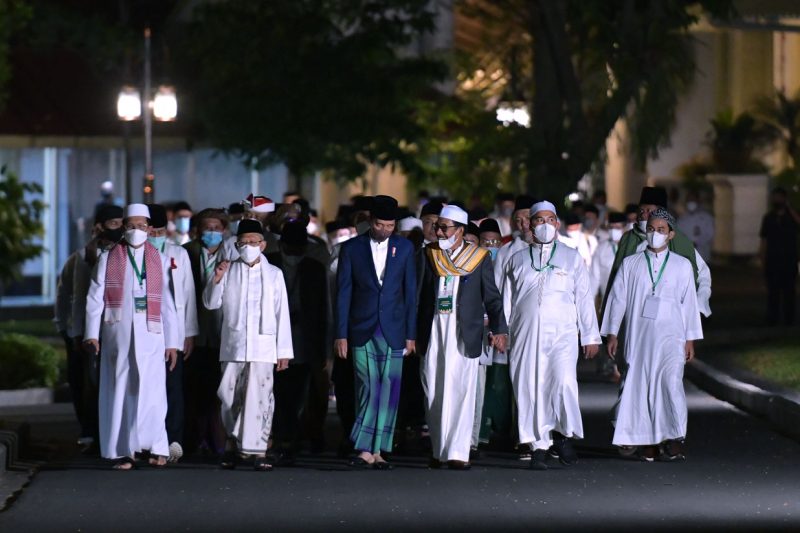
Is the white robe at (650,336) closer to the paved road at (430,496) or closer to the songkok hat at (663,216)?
the songkok hat at (663,216)

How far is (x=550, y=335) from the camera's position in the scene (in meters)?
15.3

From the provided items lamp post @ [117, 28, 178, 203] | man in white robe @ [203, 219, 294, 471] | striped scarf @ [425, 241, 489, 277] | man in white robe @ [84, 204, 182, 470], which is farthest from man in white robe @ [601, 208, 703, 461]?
lamp post @ [117, 28, 178, 203]

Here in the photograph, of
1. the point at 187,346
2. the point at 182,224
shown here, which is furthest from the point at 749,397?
the point at 182,224

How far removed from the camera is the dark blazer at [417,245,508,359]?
49.1ft

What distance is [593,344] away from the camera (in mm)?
15203

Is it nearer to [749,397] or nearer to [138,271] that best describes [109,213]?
[138,271]

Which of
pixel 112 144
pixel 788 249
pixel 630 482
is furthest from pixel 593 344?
pixel 112 144

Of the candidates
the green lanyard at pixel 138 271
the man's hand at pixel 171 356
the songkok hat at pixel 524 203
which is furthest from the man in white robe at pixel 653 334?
the green lanyard at pixel 138 271

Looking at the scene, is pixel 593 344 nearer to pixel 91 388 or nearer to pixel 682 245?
pixel 682 245

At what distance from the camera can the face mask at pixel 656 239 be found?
15.6 m

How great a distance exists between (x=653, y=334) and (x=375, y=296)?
7.32ft

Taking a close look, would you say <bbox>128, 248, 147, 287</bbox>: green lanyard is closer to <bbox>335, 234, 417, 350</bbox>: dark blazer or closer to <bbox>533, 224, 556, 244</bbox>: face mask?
<bbox>335, 234, 417, 350</bbox>: dark blazer

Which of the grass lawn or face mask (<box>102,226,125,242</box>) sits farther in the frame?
the grass lawn

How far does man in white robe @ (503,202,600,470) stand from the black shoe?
113 millimetres
